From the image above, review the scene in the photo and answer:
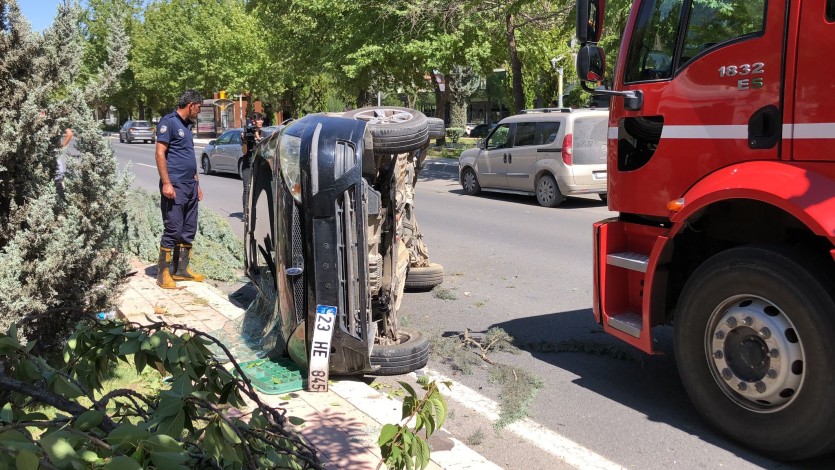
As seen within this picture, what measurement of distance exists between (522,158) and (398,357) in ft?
36.7

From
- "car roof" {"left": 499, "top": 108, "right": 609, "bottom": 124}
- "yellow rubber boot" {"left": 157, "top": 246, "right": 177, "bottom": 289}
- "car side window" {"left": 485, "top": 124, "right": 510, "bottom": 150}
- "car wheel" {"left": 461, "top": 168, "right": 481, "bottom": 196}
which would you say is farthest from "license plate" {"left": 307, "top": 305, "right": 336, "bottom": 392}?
"car wheel" {"left": 461, "top": 168, "right": 481, "bottom": 196}

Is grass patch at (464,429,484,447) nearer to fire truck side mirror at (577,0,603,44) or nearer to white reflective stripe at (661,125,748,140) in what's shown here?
white reflective stripe at (661,125,748,140)

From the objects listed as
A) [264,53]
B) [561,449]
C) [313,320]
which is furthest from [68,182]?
[264,53]

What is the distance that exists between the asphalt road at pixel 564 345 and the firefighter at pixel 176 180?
2450mm

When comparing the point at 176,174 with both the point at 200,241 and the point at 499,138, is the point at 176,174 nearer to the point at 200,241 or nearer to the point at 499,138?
the point at 200,241

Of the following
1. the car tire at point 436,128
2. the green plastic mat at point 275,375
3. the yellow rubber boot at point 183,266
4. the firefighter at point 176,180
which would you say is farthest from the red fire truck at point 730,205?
the yellow rubber boot at point 183,266

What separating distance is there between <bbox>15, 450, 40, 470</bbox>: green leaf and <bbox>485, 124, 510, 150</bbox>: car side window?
15.3 meters

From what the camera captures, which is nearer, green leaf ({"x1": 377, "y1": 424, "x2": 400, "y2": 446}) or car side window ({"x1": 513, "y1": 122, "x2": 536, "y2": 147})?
green leaf ({"x1": 377, "y1": 424, "x2": 400, "y2": 446})

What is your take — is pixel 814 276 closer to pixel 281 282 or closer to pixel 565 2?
pixel 281 282

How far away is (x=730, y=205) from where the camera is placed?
411 centimetres

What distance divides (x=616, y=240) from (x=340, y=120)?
1990mm

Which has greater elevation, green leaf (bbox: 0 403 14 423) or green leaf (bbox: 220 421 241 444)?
green leaf (bbox: 0 403 14 423)

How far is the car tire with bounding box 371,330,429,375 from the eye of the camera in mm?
4938

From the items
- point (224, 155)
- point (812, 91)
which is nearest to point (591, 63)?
point (812, 91)
